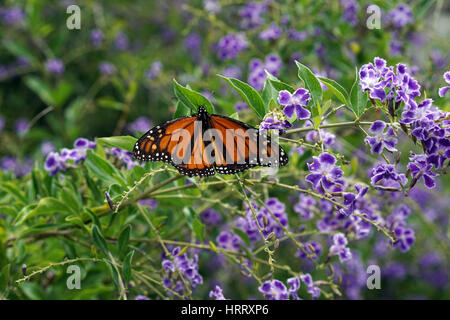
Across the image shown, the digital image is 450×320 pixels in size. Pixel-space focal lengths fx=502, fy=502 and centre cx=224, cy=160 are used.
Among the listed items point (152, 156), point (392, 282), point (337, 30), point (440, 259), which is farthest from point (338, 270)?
point (152, 156)

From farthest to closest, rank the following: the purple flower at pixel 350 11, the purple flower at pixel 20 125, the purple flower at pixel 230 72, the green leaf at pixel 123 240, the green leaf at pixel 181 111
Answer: the purple flower at pixel 20 125 < the purple flower at pixel 230 72 < the purple flower at pixel 350 11 < the green leaf at pixel 123 240 < the green leaf at pixel 181 111

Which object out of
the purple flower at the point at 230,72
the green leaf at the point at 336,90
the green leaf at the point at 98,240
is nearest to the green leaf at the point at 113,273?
the green leaf at the point at 98,240

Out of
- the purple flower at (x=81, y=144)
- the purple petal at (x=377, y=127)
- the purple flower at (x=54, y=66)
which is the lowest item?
the purple petal at (x=377, y=127)

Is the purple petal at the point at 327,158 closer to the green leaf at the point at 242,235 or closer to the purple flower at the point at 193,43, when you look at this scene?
the green leaf at the point at 242,235

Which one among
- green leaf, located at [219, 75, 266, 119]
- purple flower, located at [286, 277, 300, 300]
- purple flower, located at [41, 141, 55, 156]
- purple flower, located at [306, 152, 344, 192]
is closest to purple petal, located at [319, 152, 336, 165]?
purple flower, located at [306, 152, 344, 192]
